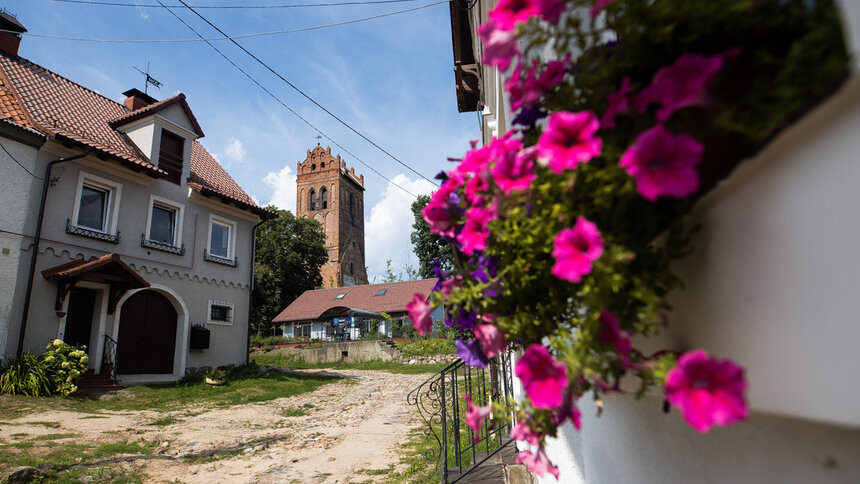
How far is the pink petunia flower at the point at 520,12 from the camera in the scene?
744 millimetres

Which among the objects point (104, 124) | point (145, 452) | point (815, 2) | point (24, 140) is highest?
point (104, 124)

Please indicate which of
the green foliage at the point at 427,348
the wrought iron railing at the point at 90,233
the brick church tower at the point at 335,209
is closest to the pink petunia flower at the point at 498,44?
the wrought iron railing at the point at 90,233

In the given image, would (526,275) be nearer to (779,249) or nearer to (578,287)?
(578,287)

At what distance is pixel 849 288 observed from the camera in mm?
509

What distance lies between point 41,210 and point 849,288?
13421mm

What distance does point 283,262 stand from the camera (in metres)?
38.2

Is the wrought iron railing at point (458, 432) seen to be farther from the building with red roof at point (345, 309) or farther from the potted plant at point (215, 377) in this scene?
the building with red roof at point (345, 309)

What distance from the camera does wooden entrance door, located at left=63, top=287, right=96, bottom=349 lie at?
11.0 m

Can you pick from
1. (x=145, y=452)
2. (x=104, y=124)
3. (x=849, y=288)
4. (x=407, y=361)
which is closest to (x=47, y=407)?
(x=145, y=452)

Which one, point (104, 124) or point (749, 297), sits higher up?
point (104, 124)

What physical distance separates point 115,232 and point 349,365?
1209 cm

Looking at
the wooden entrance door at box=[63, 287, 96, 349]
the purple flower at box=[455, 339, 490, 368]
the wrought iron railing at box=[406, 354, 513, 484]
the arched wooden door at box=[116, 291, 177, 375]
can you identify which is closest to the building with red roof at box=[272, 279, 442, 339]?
the arched wooden door at box=[116, 291, 177, 375]

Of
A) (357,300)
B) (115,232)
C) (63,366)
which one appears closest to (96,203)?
(115,232)

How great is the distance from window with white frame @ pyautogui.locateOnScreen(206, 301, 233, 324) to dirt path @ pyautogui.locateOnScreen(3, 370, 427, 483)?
15.8 ft
